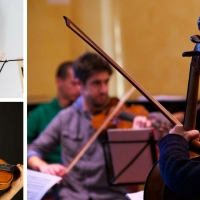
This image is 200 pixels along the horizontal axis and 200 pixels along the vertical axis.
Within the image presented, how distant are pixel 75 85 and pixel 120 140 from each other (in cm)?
84

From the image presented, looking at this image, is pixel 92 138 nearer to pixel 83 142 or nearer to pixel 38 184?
pixel 83 142

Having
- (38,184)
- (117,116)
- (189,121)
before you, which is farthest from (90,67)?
(189,121)

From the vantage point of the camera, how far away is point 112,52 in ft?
10.9

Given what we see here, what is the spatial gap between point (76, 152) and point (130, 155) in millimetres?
389

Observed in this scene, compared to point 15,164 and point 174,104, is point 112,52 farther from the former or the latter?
point 15,164

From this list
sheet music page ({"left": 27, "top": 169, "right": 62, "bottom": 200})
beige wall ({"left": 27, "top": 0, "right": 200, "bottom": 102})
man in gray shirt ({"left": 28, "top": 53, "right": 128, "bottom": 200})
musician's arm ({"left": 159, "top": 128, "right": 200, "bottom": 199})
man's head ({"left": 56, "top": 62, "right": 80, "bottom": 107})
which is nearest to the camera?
musician's arm ({"left": 159, "top": 128, "right": 200, "bottom": 199})

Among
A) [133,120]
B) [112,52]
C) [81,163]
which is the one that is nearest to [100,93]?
[133,120]

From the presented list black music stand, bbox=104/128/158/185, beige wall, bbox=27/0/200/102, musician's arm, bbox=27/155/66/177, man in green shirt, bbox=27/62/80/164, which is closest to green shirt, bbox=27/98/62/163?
man in green shirt, bbox=27/62/80/164

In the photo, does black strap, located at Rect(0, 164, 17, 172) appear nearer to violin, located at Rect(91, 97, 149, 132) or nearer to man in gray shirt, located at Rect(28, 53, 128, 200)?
man in gray shirt, located at Rect(28, 53, 128, 200)

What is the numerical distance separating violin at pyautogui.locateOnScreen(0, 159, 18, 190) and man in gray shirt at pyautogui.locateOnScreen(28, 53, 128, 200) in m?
0.66

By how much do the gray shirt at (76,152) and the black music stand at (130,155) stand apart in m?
0.24

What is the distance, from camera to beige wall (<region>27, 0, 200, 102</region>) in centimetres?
323

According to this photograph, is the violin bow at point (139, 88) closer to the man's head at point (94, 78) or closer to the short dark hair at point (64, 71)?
the man's head at point (94, 78)

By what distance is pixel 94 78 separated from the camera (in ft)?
8.38
